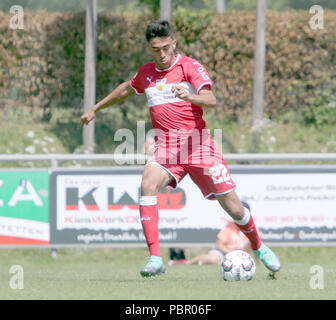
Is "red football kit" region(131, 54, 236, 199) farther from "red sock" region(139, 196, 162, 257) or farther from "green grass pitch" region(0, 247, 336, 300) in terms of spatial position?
"green grass pitch" region(0, 247, 336, 300)

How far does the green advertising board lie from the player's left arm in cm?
467

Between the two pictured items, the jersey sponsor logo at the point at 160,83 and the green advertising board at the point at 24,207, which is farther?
the green advertising board at the point at 24,207

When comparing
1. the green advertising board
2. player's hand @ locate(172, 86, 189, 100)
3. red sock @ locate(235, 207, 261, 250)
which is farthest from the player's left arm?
the green advertising board

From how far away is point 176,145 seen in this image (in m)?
7.63

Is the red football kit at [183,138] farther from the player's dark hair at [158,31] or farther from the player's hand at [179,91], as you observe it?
the player's hand at [179,91]

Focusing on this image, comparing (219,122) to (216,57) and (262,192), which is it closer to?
(216,57)

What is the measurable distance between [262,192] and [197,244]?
117 centimetres

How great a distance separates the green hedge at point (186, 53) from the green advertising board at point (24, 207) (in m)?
6.49

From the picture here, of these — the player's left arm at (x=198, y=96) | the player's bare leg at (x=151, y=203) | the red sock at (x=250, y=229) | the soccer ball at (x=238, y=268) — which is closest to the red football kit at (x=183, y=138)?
the player's bare leg at (x=151, y=203)

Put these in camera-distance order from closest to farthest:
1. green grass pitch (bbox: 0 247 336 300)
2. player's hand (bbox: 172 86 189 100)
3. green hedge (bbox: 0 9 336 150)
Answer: green grass pitch (bbox: 0 247 336 300), player's hand (bbox: 172 86 189 100), green hedge (bbox: 0 9 336 150)

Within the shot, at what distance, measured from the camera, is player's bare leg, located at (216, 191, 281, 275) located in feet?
25.0

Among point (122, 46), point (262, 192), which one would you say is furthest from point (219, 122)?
point (262, 192)

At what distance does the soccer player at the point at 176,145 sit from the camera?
7496 millimetres
